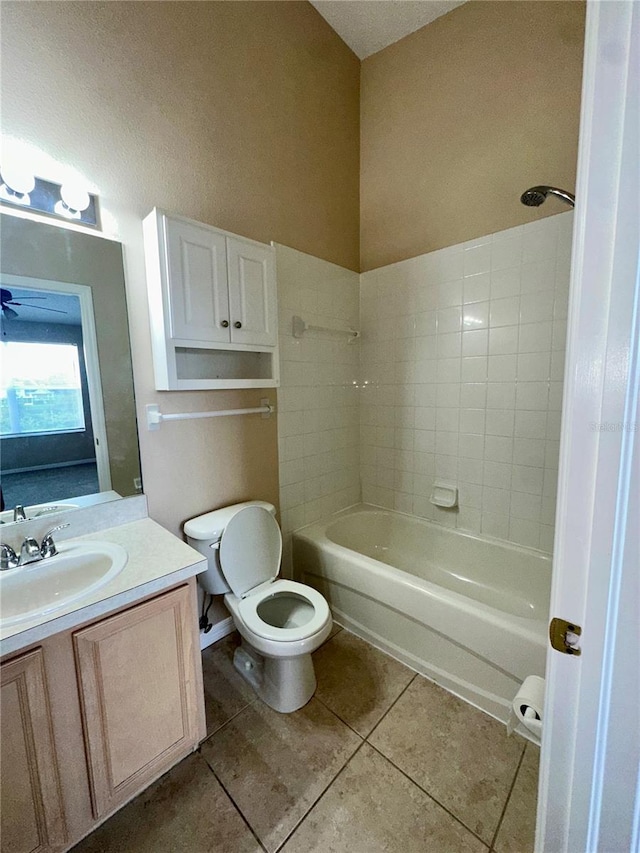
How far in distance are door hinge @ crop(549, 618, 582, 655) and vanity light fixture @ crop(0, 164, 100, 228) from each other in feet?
5.97

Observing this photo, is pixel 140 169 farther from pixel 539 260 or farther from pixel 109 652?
pixel 539 260

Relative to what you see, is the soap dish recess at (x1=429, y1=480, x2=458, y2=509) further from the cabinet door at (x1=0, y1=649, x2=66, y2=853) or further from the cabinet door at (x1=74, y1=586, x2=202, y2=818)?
the cabinet door at (x1=0, y1=649, x2=66, y2=853)

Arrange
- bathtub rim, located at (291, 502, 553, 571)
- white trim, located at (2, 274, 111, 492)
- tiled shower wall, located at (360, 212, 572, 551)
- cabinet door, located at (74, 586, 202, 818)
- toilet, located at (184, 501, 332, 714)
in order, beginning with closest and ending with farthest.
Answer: cabinet door, located at (74, 586, 202, 818) → white trim, located at (2, 274, 111, 492) → toilet, located at (184, 501, 332, 714) → tiled shower wall, located at (360, 212, 572, 551) → bathtub rim, located at (291, 502, 553, 571)

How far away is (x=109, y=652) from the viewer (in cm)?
99

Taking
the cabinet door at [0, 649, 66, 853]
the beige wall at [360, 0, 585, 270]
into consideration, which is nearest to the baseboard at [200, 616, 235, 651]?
the cabinet door at [0, 649, 66, 853]

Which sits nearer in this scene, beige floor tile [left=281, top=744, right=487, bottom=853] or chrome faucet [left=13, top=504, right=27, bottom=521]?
beige floor tile [left=281, top=744, right=487, bottom=853]

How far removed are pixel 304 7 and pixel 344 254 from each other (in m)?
1.26

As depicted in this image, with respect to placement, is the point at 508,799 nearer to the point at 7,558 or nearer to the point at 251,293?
the point at 7,558

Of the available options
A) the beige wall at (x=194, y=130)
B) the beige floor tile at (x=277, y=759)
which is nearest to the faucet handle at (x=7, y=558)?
the beige wall at (x=194, y=130)

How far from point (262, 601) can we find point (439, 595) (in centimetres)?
80

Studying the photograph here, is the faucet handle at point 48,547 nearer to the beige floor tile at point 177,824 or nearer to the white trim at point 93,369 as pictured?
the white trim at point 93,369

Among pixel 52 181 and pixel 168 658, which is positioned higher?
pixel 52 181

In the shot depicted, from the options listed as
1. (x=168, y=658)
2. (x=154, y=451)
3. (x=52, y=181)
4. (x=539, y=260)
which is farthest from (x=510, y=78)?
(x=168, y=658)

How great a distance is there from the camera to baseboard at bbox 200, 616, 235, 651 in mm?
1809
